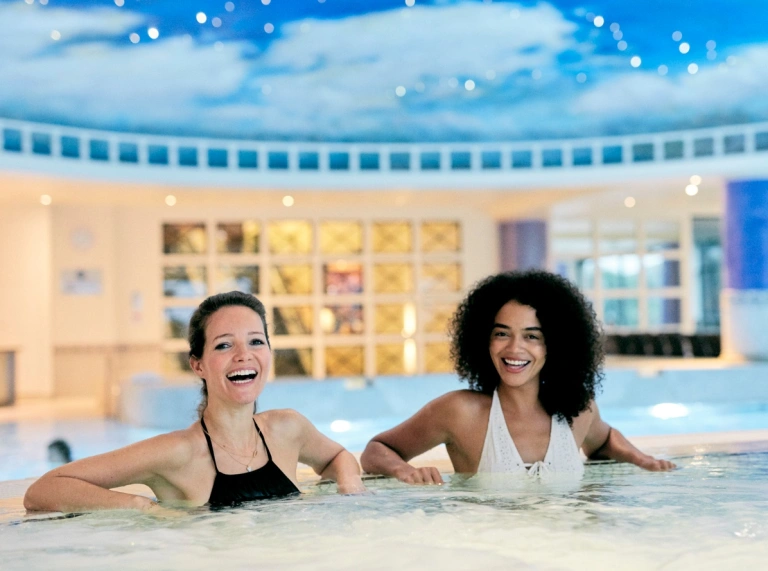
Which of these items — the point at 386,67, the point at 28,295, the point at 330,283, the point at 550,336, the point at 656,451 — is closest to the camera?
the point at 550,336

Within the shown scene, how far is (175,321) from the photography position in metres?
13.9

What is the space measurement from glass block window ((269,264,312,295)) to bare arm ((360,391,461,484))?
11291 mm

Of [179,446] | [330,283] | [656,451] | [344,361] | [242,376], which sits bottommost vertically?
[344,361]

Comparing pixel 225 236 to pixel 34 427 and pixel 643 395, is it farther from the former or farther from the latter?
pixel 643 395

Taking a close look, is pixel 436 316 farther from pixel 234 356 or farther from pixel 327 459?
pixel 234 356

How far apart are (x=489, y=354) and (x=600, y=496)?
1.90ft

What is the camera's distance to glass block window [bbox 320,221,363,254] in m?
14.3

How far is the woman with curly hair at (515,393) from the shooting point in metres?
2.78

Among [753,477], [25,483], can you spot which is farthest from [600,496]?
[25,483]

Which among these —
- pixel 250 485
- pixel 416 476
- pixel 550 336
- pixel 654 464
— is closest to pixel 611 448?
pixel 654 464

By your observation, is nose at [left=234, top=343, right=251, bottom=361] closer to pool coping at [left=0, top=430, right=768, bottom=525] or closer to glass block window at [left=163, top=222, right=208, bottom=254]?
pool coping at [left=0, top=430, right=768, bottom=525]

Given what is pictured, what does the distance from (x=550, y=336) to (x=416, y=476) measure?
0.60m

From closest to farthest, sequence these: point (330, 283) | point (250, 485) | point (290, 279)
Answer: point (250, 485) < point (290, 279) < point (330, 283)

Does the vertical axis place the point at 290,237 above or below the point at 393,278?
above
